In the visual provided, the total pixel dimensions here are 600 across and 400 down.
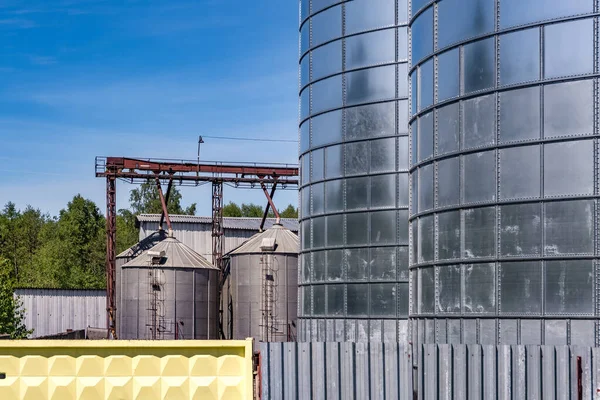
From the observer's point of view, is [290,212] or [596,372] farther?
[290,212]

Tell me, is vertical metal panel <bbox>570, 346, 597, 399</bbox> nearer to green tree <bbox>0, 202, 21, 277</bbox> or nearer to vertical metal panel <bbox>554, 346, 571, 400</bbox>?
vertical metal panel <bbox>554, 346, 571, 400</bbox>

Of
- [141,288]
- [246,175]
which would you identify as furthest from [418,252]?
[246,175]

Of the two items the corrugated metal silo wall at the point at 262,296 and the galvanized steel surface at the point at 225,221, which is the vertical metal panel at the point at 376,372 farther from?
the galvanized steel surface at the point at 225,221

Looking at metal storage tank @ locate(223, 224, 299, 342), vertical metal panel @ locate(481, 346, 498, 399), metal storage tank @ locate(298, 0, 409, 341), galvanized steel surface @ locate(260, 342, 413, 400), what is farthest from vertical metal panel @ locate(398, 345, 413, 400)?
metal storage tank @ locate(223, 224, 299, 342)

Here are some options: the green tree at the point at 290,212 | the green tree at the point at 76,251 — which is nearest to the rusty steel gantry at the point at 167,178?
the green tree at the point at 76,251

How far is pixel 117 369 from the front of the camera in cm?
1474

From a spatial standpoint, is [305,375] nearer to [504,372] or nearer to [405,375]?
[405,375]

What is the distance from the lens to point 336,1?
29875 millimetres

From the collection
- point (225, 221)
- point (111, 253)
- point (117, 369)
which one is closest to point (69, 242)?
point (225, 221)

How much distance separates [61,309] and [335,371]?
159 feet

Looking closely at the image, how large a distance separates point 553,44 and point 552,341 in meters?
6.19

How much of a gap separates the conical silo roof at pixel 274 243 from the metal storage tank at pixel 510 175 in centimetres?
3073

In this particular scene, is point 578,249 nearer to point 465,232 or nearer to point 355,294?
point 465,232

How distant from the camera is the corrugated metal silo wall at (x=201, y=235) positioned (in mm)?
70938
